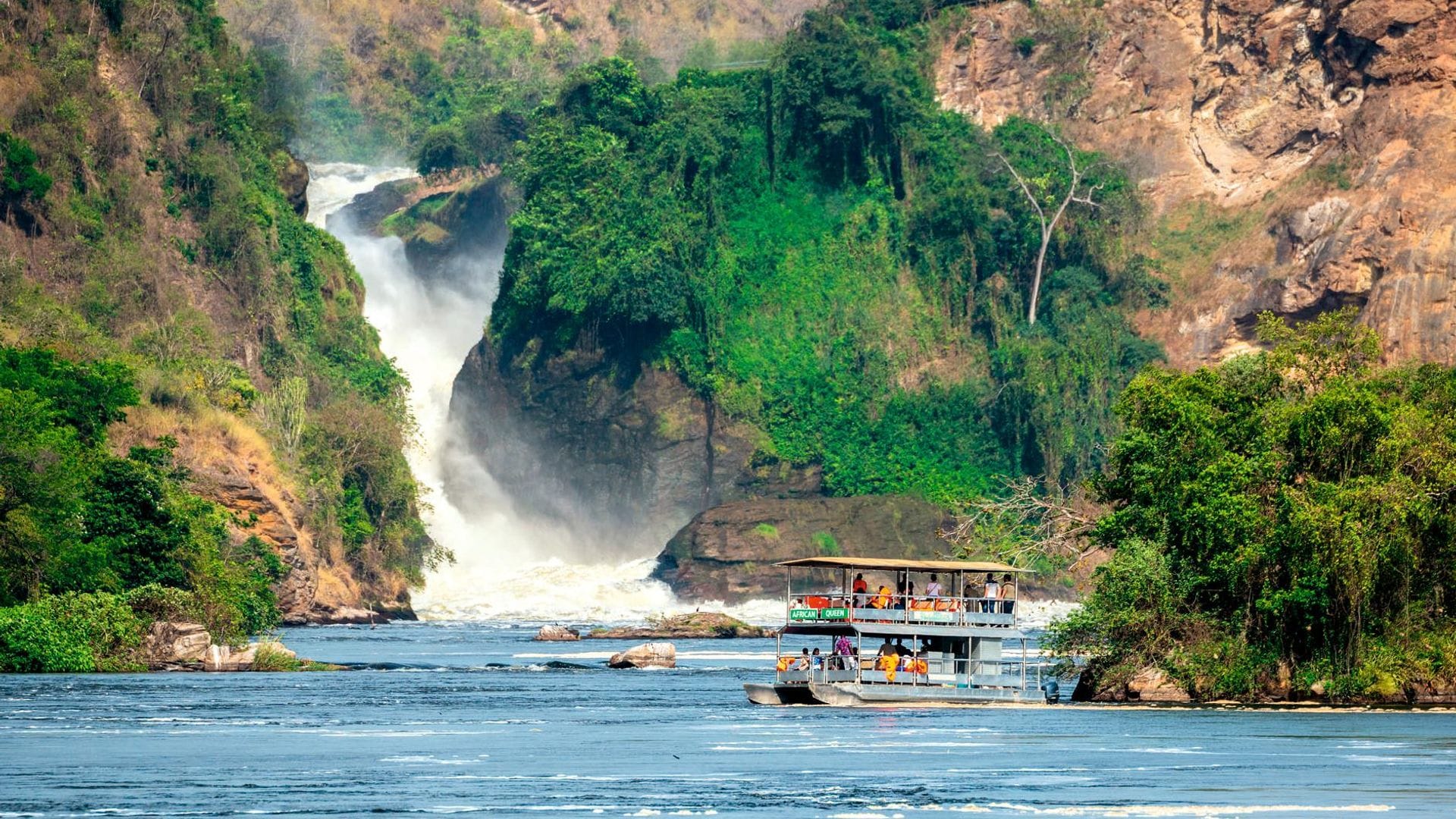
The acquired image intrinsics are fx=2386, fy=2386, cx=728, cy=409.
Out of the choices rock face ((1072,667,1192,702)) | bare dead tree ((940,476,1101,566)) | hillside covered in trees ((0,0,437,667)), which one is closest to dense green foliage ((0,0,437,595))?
hillside covered in trees ((0,0,437,667))

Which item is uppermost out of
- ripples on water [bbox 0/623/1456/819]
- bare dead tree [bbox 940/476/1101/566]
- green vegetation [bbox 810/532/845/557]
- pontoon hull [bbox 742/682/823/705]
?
green vegetation [bbox 810/532/845/557]

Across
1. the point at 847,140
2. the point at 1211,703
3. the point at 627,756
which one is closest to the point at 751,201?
the point at 847,140

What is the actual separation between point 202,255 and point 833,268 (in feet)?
166

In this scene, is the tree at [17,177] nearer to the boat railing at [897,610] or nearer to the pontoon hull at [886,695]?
the pontoon hull at [886,695]

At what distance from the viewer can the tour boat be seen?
70375mm

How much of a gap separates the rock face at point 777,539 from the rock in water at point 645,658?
5863 centimetres

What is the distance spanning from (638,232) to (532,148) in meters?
11.6

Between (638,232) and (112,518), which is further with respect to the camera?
(638,232)

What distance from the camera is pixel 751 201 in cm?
18700

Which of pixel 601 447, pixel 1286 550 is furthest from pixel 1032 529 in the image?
pixel 601 447

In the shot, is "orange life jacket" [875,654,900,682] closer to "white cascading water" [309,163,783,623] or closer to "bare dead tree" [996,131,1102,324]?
"white cascading water" [309,163,783,623]

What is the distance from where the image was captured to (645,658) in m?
98.3

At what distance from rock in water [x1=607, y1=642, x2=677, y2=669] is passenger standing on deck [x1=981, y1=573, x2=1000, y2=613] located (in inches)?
1079

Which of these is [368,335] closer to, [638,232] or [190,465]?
[638,232]
